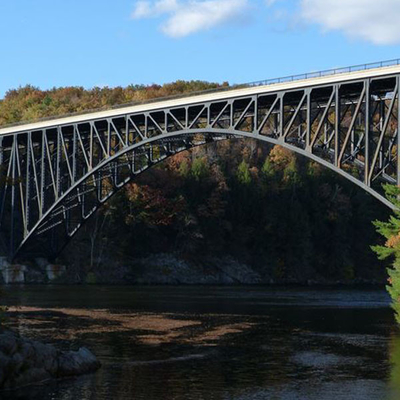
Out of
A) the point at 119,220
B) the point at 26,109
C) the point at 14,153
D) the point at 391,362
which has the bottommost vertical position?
the point at 391,362

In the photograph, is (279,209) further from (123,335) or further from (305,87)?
(123,335)

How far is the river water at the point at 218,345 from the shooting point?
27281 mm

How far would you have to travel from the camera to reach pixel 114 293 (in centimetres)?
7138

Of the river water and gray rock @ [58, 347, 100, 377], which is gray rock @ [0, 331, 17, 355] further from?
gray rock @ [58, 347, 100, 377]

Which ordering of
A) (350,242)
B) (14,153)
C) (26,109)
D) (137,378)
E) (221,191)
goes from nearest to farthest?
(137,378)
(14,153)
(221,191)
(350,242)
(26,109)

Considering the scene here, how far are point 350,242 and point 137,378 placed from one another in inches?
3730

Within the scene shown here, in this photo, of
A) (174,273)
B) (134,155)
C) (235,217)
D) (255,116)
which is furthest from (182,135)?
(235,217)

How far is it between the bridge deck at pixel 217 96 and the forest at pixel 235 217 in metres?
16.9

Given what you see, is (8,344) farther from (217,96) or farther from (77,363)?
(217,96)

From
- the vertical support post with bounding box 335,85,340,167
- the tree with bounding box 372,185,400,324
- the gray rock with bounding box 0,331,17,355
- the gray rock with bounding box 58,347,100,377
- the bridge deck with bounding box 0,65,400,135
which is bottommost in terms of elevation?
the gray rock with bounding box 58,347,100,377

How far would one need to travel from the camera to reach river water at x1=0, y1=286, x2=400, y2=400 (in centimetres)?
2728

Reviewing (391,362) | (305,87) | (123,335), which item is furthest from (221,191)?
(391,362)

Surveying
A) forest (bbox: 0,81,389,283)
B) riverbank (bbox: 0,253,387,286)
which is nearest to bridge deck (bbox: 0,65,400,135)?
riverbank (bbox: 0,253,387,286)

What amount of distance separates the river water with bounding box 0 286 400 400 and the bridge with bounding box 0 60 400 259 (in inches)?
336
